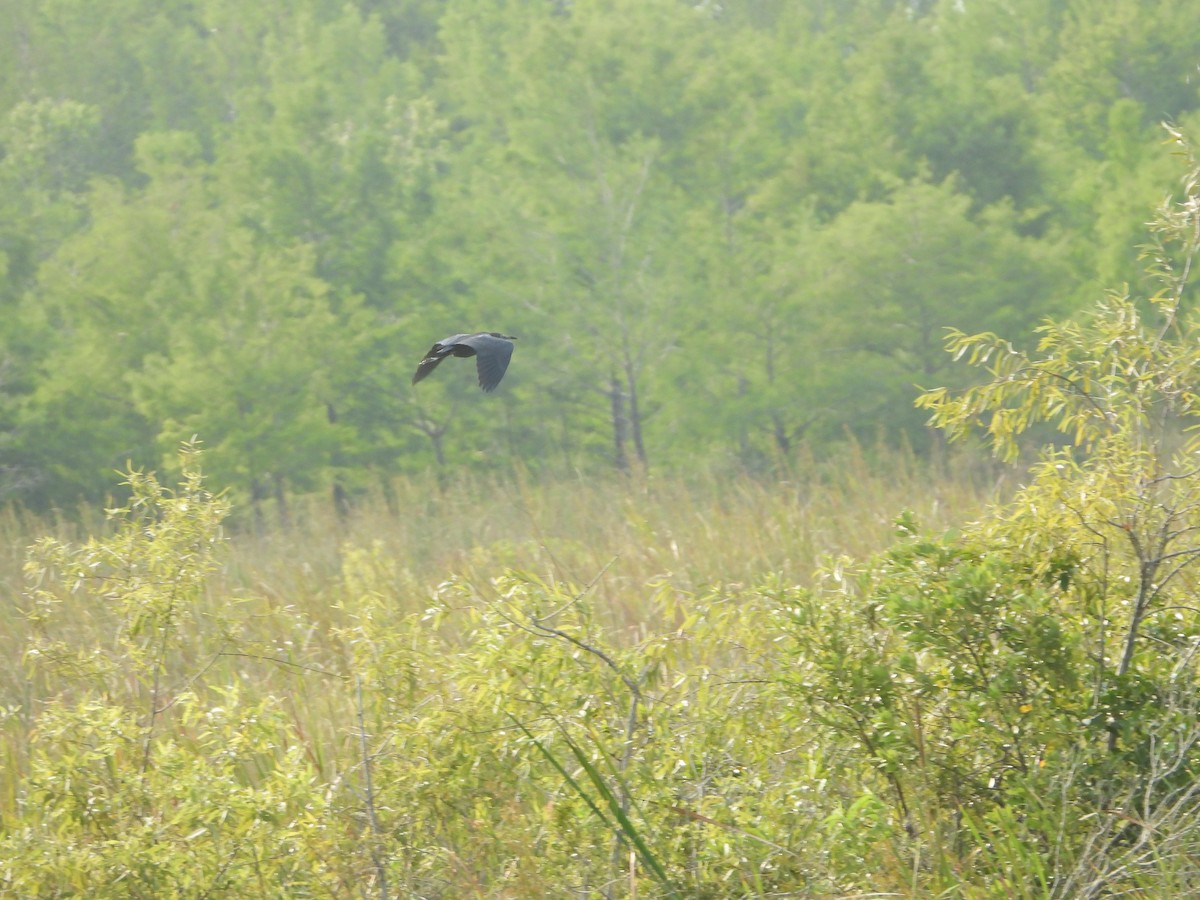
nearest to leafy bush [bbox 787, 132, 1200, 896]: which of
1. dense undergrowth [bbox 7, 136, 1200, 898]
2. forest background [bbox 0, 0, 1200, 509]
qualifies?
dense undergrowth [bbox 7, 136, 1200, 898]

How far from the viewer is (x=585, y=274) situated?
16.5 metres

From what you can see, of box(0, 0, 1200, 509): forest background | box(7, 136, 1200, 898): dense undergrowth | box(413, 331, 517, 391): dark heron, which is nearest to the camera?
box(7, 136, 1200, 898): dense undergrowth

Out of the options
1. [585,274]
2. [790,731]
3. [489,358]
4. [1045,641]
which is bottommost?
[790,731]

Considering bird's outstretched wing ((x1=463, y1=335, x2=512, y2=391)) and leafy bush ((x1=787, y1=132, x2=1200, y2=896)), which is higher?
bird's outstretched wing ((x1=463, y1=335, x2=512, y2=391))

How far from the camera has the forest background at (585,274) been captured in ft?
51.5

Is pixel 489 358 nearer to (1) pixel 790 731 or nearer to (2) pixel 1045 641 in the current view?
(1) pixel 790 731

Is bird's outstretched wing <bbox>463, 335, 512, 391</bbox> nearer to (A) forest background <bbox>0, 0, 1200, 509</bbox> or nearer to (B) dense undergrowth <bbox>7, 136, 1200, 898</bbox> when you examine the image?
(B) dense undergrowth <bbox>7, 136, 1200, 898</bbox>

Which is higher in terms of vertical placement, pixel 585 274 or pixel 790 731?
pixel 585 274

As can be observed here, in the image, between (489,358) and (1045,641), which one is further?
(489,358)

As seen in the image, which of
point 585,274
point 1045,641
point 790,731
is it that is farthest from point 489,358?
point 585,274

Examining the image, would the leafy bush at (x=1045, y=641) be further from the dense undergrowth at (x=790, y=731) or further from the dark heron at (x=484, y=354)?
the dark heron at (x=484, y=354)

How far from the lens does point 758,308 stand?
53.9 ft

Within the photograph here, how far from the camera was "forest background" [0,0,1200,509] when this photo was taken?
51.5 feet

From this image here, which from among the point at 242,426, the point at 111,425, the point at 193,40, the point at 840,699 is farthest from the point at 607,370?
the point at 193,40
